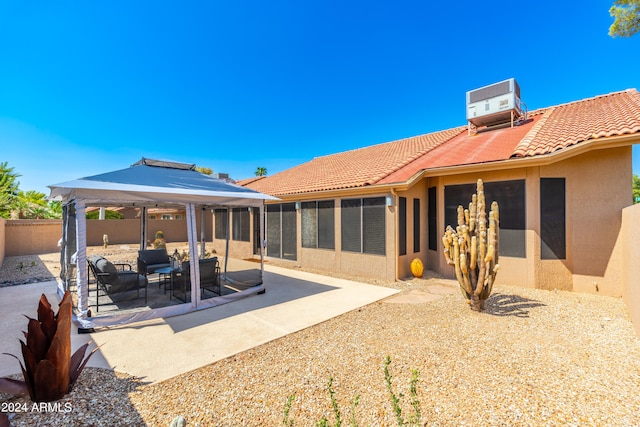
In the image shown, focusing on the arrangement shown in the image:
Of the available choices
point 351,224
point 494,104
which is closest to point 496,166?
point 351,224

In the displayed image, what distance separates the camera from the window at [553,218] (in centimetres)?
730

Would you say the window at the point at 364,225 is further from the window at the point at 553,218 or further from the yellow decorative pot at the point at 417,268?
the window at the point at 553,218

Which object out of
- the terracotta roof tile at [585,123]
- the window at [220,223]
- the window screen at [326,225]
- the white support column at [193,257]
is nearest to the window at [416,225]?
the window screen at [326,225]

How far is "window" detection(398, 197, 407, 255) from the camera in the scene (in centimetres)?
862

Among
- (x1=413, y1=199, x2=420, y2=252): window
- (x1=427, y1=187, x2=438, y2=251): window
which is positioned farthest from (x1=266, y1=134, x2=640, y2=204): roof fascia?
(x1=413, y1=199, x2=420, y2=252): window

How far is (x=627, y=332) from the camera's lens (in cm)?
468

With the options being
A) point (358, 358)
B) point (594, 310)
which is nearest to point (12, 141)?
point (358, 358)

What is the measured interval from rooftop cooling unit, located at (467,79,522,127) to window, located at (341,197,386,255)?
22.7 ft

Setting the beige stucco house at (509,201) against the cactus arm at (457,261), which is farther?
the beige stucco house at (509,201)

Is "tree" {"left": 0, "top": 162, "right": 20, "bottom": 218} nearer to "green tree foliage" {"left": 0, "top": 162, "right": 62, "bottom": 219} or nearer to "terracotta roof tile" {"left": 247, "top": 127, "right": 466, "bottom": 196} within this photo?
"green tree foliage" {"left": 0, "top": 162, "right": 62, "bottom": 219}

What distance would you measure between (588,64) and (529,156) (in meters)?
14.0

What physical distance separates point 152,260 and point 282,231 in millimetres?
5112

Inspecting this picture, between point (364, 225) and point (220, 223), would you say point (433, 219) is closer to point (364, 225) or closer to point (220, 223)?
point (364, 225)

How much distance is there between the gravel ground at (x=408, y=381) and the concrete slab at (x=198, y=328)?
0.33m
